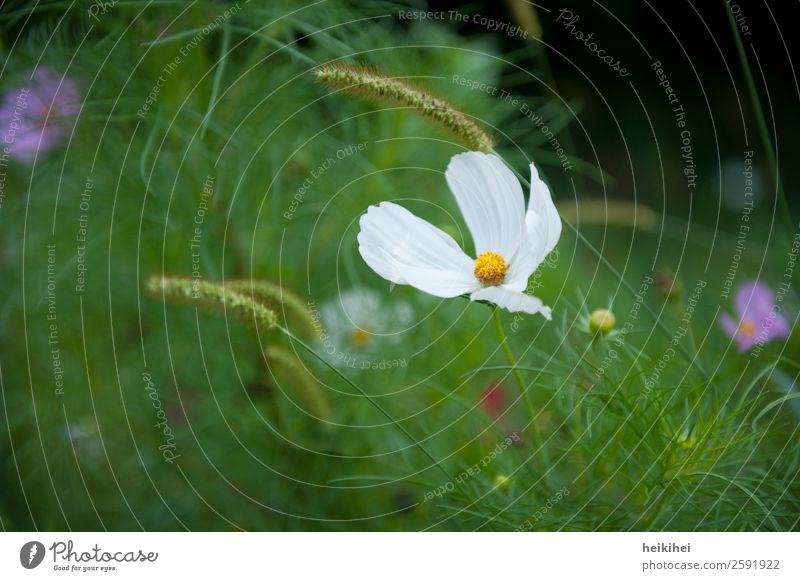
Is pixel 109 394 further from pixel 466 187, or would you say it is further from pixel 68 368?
pixel 466 187

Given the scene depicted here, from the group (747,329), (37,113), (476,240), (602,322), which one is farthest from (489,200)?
(37,113)

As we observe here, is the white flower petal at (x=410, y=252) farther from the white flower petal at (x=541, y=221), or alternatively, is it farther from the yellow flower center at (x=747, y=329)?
the yellow flower center at (x=747, y=329)

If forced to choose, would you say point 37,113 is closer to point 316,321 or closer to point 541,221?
point 316,321

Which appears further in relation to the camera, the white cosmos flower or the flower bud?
the flower bud

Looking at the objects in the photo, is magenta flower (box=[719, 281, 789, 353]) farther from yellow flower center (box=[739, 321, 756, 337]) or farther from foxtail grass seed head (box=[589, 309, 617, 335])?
foxtail grass seed head (box=[589, 309, 617, 335])

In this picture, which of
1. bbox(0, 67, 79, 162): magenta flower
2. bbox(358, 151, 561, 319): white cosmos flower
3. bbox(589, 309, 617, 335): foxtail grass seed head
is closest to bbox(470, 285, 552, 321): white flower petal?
bbox(358, 151, 561, 319): white cosmos flower
